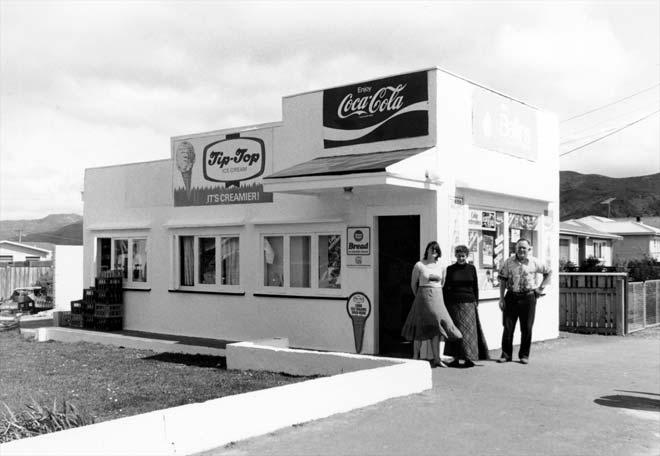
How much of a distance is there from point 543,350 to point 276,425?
7.32 metres

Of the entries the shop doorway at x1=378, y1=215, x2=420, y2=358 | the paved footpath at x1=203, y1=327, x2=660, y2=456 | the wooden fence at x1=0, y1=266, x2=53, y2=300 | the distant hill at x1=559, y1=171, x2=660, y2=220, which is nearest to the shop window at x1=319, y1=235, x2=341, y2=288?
the shop doorway at x1=378, y1=215, x2=420, y2=358

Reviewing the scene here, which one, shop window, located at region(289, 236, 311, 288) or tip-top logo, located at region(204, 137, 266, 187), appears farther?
tip-top logo, located at region(204, 137, 266, 187)

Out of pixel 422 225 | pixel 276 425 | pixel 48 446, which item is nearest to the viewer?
pixel 48 446

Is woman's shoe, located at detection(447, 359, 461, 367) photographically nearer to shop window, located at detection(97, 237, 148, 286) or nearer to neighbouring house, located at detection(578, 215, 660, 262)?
shop window, located at detection(97, 237, 148, 286)

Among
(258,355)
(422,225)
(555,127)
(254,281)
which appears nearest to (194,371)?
(258,355)

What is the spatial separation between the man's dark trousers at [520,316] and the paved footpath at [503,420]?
41 centimetres

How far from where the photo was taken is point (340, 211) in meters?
12.9

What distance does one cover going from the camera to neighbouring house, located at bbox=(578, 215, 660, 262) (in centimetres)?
5750

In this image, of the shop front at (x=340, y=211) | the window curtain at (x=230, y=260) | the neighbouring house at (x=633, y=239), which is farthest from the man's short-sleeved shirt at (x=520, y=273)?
the neighbouring house at (x=633, y=239)

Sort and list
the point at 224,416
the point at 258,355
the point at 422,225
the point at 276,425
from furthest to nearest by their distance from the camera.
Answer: the point at 422,225, the point at 258,355, the point at 276,425, the point at 224,416

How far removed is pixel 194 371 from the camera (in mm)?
11312

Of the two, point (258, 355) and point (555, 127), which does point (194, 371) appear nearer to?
point (258, 355)

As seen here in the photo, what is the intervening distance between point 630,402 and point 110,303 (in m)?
11.8

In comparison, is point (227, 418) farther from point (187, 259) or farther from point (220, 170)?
point (187, 259)
